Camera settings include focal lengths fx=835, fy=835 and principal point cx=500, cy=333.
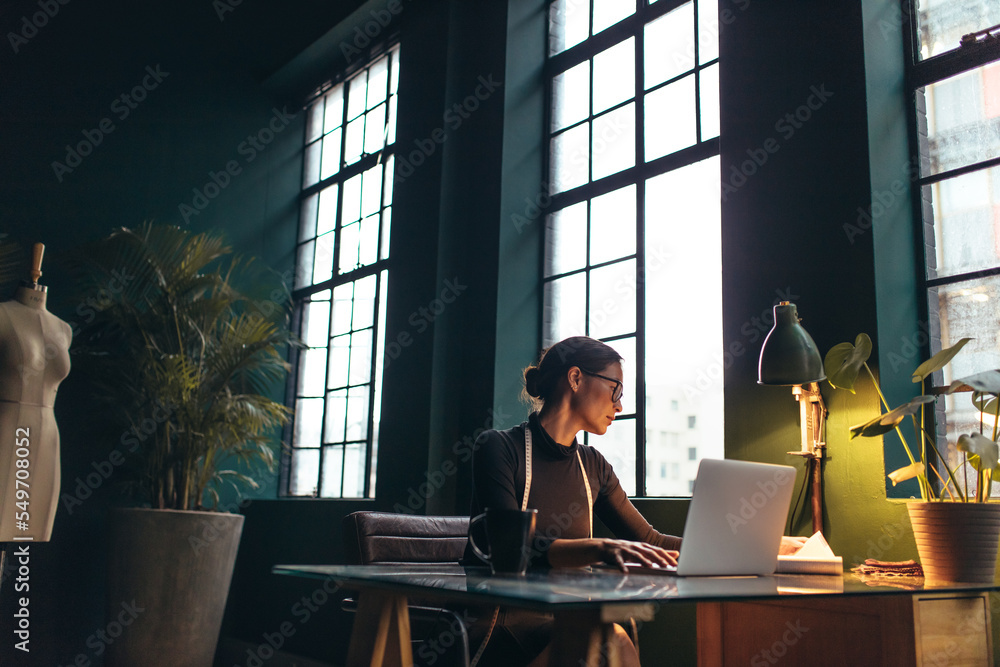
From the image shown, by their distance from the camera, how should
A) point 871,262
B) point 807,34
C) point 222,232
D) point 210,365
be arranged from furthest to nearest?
point 222,232, point 210,365, point 807,34, point 871,262

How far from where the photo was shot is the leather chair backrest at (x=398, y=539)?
2346 millimetres

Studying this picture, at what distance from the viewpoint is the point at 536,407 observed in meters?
2.64

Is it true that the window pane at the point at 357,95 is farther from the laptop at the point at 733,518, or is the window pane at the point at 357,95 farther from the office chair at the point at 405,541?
the laptop at the point at 733,518

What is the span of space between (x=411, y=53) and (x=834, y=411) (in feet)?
11.5

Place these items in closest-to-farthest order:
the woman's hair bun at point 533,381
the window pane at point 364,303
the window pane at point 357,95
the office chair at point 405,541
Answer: the office chair at point 405,541 → the woman's hair bun at point 533,381 → the window pane at point 364,303 → the window pane at point 357,95

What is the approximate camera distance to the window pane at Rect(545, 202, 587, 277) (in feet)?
13.6

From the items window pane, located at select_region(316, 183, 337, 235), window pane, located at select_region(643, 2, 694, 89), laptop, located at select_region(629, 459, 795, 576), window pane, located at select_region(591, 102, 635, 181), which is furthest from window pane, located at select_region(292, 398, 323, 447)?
laptop, located at select_region(629, 459, 795, 576)

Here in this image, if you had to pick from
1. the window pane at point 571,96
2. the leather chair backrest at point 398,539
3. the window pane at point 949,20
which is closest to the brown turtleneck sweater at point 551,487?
the leather chair backrest at point 398,539

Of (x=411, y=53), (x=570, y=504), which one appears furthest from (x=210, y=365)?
(x=570, y=504)

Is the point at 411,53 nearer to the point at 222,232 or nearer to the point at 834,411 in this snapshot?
the point at 222,232

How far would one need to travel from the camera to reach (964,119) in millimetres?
2730

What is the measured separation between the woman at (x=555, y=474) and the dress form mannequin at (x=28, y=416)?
7.65 feet

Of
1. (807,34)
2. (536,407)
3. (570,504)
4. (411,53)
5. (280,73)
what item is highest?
(280,73)

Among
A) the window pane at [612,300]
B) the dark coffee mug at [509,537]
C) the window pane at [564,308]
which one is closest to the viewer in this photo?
the dark coffee mug at [509,537]
